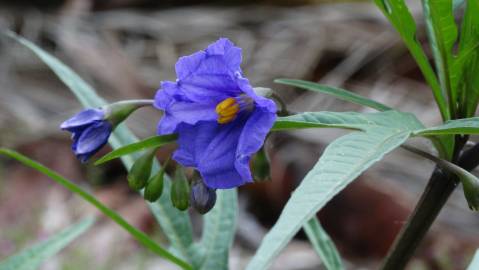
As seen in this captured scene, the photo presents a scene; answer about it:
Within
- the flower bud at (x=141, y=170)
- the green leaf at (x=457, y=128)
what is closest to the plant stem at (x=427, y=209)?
the green leaf at (x=457, y=128)

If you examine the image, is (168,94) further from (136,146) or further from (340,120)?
(340,120)

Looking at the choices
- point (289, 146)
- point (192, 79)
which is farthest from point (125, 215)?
point (192, 79)

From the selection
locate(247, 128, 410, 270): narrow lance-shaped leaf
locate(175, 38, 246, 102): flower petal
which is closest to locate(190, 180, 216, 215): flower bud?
locate(175, 38, 246, 102): flower petal

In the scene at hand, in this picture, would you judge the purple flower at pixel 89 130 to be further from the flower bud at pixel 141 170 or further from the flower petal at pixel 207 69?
the flower petal at pixel 207 69

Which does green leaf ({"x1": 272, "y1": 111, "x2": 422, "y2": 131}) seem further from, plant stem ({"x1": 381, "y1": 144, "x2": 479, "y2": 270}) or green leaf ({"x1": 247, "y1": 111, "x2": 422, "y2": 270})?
plant stem ({"x1": 381, "y1": 144, "x2": 479, "y2": 270})

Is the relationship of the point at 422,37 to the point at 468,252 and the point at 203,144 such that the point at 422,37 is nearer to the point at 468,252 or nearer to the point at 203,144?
the point at 468,252
